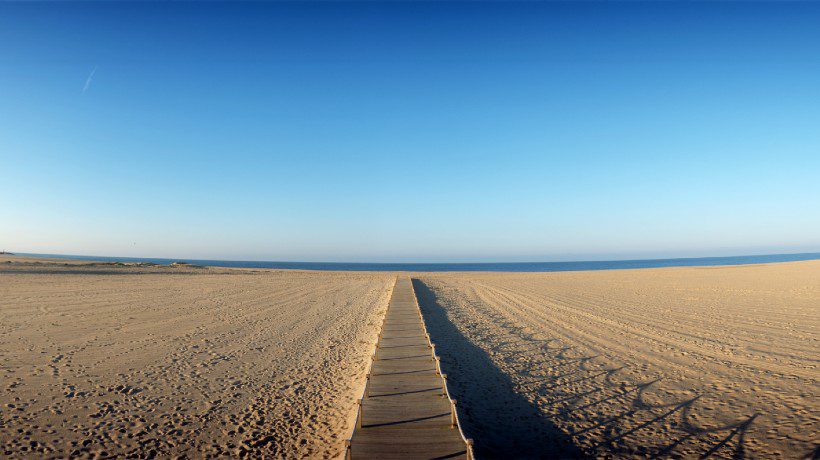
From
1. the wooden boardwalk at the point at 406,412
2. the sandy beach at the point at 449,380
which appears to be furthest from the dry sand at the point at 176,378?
the wooden boardwalk at the point at 406,412

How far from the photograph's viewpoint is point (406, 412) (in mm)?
6484

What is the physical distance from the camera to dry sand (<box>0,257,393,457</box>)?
628 centimetres

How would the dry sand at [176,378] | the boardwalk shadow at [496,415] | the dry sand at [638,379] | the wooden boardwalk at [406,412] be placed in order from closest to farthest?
the wooden boardwalk at [406,412], the boardwalk shadow at [496,415], the dry sand at [176,378], the dry sand at [638,379]

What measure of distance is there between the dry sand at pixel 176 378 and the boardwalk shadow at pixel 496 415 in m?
2.28

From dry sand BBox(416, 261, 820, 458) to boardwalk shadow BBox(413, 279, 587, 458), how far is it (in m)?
0.03

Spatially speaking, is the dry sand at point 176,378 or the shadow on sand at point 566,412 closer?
the shadow on sand at point 566,412

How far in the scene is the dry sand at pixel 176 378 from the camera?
628 cm

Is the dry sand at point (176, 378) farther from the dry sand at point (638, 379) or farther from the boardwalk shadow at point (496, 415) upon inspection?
the dry sand at point (638, 379)

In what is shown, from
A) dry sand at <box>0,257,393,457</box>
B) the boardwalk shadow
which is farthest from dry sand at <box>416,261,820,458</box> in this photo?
dry sand at <box>0,257,393,457</box>

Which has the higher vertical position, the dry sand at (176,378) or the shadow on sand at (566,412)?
the dry sand at (176,378)

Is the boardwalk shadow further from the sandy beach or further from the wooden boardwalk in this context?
the wooden boardwalk

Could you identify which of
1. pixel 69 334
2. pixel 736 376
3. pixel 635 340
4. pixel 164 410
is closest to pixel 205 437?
pixel 164 410

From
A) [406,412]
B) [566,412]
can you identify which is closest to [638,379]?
[566,412]

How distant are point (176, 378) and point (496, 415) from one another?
7.38m
